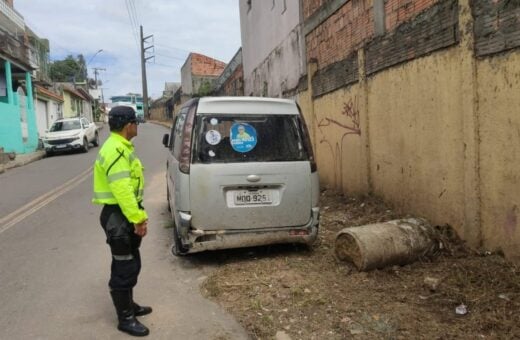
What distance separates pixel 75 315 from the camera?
4.13 m

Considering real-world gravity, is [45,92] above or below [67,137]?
above

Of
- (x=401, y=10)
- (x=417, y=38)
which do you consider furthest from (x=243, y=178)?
(x=401, y=10)

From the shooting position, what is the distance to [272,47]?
15.1m

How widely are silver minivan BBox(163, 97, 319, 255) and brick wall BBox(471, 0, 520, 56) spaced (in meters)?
2.05

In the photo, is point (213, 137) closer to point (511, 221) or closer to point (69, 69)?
point (511, 221)

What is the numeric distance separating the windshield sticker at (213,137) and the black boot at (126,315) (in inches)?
76.3

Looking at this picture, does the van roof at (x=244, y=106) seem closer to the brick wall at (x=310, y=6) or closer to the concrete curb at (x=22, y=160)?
the brick wall at (x=310, y=6)

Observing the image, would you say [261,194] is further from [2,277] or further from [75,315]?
[2,277]

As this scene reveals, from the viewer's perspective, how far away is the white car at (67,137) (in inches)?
833

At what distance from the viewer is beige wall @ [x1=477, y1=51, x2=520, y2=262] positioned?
431 cm

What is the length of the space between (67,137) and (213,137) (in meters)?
17.9

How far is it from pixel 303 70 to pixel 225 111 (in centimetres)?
651

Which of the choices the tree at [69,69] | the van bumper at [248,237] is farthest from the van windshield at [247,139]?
the tree at [69,69]

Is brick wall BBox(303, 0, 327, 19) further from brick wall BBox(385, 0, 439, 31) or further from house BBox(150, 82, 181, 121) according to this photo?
house BBox(150, 82, 181, 121)
